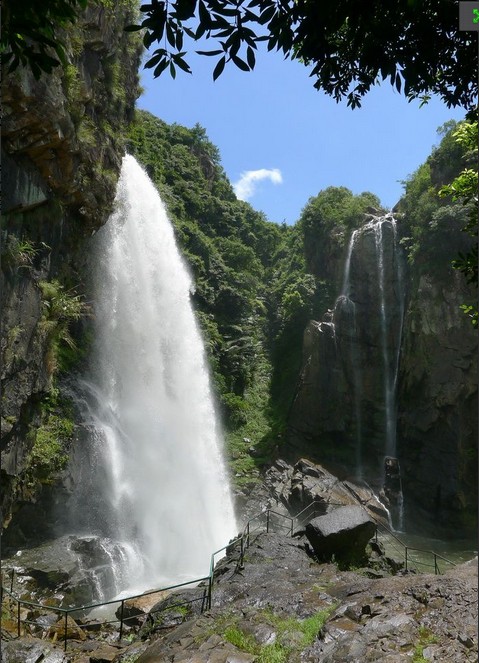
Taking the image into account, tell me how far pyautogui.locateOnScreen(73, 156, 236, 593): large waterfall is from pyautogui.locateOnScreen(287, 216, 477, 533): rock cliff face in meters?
5.49

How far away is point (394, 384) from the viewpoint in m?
24.8

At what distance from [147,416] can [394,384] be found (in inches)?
449

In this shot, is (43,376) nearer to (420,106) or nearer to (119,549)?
(119,549)

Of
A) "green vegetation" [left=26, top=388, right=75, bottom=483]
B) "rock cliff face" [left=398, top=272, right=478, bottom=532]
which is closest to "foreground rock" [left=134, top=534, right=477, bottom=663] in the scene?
"green vegetation" [left=26, top=388, right=75, bottom=483]

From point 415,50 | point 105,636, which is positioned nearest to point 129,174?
point 105,636

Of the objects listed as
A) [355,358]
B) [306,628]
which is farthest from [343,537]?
[355,358]

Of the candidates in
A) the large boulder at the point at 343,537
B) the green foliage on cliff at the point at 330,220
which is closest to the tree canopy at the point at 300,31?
the large boulder at the point at 343,537

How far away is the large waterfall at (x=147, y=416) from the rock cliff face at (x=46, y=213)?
1940 mm

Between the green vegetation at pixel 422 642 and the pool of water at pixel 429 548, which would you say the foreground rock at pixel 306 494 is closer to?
the pool of water at pixel 429 548

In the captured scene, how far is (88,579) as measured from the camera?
1283cm

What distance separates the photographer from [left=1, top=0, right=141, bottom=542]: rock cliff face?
465 inches

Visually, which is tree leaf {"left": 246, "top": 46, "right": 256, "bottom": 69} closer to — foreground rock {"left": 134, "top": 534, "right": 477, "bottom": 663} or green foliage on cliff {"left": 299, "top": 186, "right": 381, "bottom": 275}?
foreground rock {"left": 134, "top": 534, "right": 477, "bottom": 663}

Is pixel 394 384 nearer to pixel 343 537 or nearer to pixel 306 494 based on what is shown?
pixel 306 494

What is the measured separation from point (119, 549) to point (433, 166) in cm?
2129
